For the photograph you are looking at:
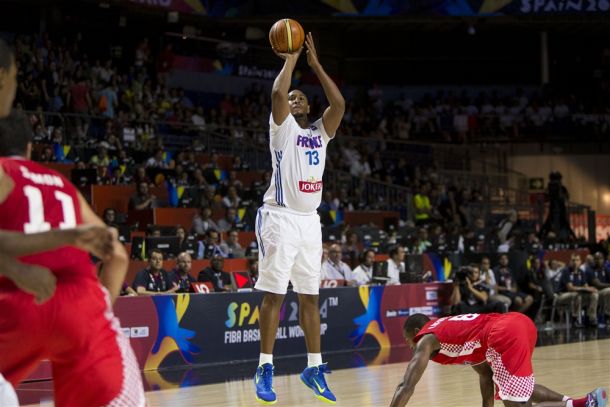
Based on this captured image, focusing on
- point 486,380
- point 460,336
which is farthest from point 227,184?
point 460,336

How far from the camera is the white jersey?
8031mm

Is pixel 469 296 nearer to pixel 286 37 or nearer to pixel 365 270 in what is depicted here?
pixel 365 270

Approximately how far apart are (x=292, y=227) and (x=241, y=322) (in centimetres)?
639

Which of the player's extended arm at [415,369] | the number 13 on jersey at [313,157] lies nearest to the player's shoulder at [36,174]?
the player's extended arm at [415,369]

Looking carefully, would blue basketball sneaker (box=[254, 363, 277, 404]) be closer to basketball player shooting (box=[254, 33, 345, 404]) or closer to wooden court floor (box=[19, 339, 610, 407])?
basketball player shooting (box=[254, 33, 345, 404])

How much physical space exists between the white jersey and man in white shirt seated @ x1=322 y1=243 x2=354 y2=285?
8.92 metres

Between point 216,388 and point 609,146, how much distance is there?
81.5 ft

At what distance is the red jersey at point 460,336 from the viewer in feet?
23.5

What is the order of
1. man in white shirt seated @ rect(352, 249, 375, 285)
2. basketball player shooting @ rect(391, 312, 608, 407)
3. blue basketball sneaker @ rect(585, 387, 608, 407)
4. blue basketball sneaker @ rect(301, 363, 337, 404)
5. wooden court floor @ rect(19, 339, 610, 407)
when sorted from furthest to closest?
man in white shirt seated @ rect(352, 249, 375, 285)
wooden court floor @ rect(19, 339, 610, 407)
blue basketball sneaker @ rect(301, 363, 337, 404)
blue basketball sneaker @ rect(585, 387, 608, 407)
basketball player shooting @ rect(391, 312, 608, 407)

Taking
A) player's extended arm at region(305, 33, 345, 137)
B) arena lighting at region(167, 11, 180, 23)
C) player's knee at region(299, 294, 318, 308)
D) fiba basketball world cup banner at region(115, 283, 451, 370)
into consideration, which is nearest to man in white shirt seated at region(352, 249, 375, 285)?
fiba basketball world cup banner at region(115, 283, 451, 370)

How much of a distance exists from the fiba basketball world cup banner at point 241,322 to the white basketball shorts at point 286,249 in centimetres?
493

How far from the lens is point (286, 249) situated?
315 inches

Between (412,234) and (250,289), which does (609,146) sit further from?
(250,289)

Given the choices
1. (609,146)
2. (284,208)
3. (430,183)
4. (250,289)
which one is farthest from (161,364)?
(609,146)
